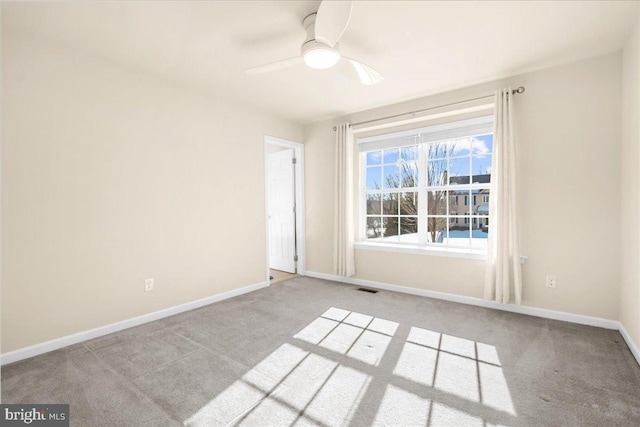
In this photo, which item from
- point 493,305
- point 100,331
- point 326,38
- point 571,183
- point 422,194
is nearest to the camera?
point 326,38

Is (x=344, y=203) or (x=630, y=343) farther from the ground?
(x=344, y=203)

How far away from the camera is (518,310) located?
3.13m

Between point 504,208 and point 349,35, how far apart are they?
90.2 inches

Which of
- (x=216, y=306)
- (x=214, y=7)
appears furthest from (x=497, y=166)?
(x=216, y=306)

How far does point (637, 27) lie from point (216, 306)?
4.53m

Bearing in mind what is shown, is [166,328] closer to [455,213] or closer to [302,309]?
[302,309]

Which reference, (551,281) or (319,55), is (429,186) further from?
(319,55)

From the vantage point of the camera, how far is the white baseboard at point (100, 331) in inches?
88.3

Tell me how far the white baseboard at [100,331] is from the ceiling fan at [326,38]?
2564mm

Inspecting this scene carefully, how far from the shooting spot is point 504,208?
3.07m

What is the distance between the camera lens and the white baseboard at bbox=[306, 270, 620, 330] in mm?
2764

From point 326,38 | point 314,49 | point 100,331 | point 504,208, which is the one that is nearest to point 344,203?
point 504,208

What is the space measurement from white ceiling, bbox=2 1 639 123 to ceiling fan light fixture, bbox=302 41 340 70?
22cm

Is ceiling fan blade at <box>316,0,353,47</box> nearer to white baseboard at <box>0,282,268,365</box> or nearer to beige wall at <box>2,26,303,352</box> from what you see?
beige wall at <box>2,26,303,352</box>
